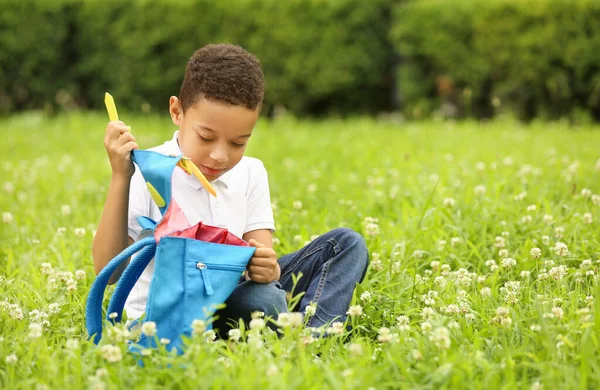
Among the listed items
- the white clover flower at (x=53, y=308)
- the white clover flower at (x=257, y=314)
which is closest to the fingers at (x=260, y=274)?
the white clover flower at (x=257, y=314)

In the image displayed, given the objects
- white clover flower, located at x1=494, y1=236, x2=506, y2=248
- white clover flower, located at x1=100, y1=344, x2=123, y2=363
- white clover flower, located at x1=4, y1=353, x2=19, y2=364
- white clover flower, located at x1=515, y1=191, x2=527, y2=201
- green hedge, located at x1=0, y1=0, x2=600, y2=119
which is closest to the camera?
white clover flower, located at x1=100, y1=344, x2=123, y2=363

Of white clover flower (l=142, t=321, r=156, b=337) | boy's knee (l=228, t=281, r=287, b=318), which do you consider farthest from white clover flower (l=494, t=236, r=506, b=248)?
white clover flower (l=142, t=321, r=156, b=337)

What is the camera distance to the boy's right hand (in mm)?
2387

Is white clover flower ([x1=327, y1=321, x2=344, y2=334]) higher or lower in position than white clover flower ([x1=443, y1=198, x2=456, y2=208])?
higher

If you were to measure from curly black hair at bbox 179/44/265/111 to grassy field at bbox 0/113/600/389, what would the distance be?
2.59 feet

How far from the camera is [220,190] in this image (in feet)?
8.75

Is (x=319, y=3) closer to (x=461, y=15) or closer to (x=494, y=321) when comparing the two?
(x=461, y=15)

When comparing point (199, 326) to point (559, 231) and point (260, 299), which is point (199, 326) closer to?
point (260, 299)

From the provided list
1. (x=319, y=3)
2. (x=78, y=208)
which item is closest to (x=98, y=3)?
(x=319, y=3)

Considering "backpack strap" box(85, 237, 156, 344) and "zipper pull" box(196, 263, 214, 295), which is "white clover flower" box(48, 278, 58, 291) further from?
"zipper pull" box(196, 263, 214, 295)

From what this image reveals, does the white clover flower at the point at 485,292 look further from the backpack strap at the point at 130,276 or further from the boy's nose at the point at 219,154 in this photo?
the backpack strap at the point at 130,276

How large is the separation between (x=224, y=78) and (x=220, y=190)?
427 millimetres

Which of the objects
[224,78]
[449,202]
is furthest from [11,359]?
[449,202]

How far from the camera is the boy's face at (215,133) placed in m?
2.43
